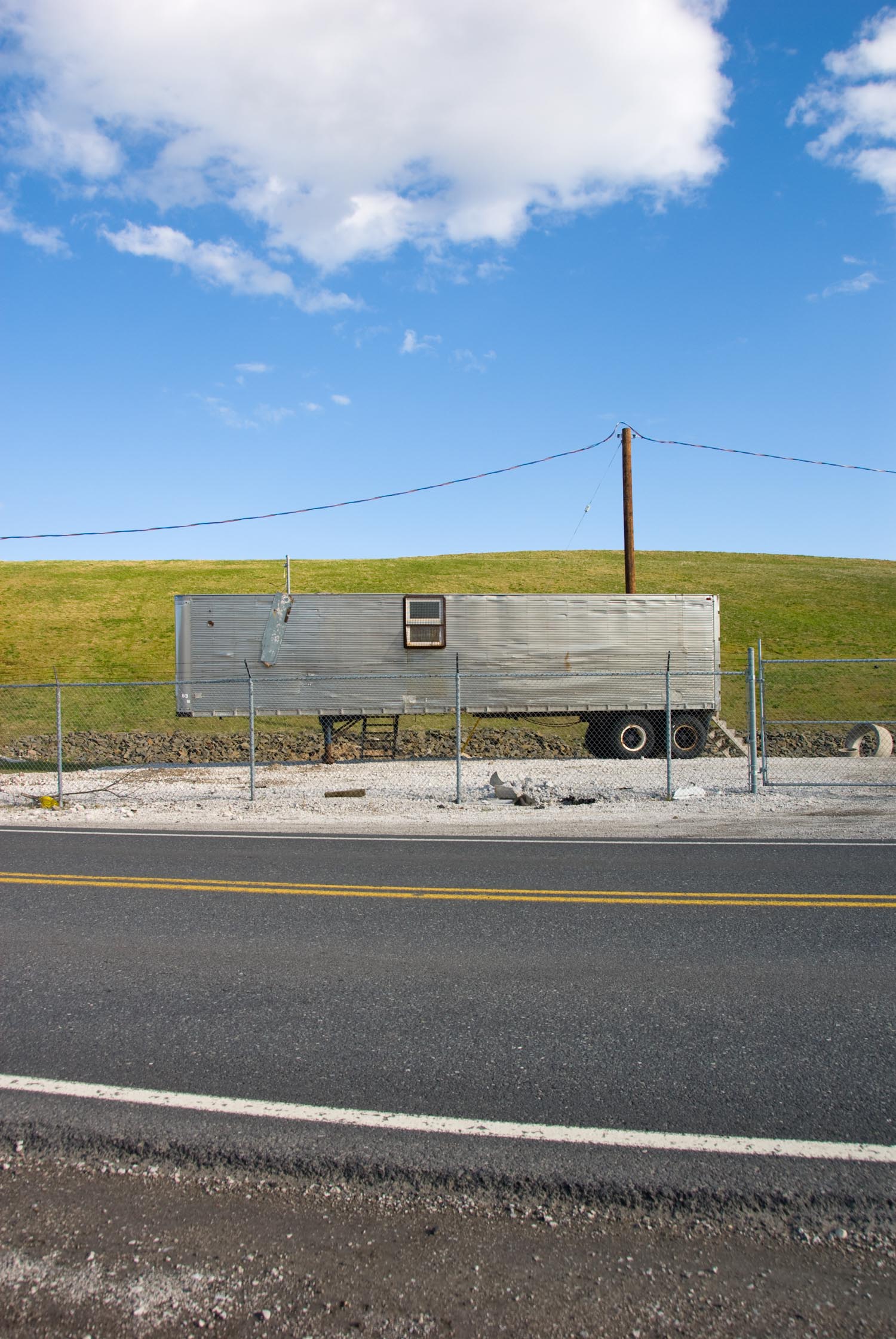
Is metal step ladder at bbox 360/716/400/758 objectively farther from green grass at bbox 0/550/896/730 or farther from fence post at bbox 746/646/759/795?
fence post at bbox 746/646/759/795

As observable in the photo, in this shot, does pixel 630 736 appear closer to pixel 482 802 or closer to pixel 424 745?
pixel 424 745

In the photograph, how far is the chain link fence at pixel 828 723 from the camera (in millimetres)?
15953

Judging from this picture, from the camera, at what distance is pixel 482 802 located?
13.8 m

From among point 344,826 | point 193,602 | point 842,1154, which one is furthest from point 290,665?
point 842,1154

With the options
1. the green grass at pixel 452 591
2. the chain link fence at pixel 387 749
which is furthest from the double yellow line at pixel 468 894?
the green grass at pixel 452 591

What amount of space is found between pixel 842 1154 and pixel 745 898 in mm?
4015

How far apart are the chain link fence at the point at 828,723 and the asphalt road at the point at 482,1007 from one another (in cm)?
737

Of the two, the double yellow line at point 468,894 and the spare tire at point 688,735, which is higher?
the spare tire at point 688,735

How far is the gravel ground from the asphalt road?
233 millimetres

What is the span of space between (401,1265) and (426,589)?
51.8 meters

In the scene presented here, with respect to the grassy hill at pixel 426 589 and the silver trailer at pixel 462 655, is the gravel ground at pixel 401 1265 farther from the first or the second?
the grassy hill at pixel 426 589

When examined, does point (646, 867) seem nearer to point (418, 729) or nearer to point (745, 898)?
point (745, 898)

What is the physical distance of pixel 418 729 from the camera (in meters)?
26.3

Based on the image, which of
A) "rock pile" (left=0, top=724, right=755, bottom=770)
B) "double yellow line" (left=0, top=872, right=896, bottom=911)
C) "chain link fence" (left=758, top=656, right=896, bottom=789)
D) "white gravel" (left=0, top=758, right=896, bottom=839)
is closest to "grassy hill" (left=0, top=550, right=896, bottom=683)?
"chain link fence" (left=758, top=656, right=896, bottom=789)
